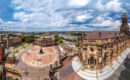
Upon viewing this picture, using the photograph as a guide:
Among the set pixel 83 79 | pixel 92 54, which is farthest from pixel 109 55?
pixel 83 79

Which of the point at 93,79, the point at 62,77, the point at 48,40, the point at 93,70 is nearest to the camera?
the point at 93,79

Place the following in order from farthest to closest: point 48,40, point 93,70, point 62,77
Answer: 1. point 48,40
2. point 62,77
3. point 93,70

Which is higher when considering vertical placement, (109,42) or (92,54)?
(109,42)

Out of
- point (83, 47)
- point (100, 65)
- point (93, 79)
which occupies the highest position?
point (83, 47)

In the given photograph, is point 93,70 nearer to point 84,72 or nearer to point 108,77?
point 84,72

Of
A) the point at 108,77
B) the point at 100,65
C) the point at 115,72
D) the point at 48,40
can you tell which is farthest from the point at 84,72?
the point at 48,40

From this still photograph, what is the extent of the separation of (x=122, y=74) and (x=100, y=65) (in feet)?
19.4

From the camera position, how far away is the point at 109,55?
19672 mm

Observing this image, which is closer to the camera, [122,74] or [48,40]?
[122,74]

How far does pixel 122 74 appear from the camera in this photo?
18891mm

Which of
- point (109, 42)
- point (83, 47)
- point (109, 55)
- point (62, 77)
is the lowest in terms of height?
point (62, 77)

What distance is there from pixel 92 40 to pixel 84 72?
27.2 feet

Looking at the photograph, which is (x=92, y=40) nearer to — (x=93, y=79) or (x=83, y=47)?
Result: (x=83, y=47)

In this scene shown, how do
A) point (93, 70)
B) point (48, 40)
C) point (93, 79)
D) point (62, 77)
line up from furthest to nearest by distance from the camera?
1. point (48, 40)
2. point (62, 77)
3. point (93, 70)
4. point (93, 79)
